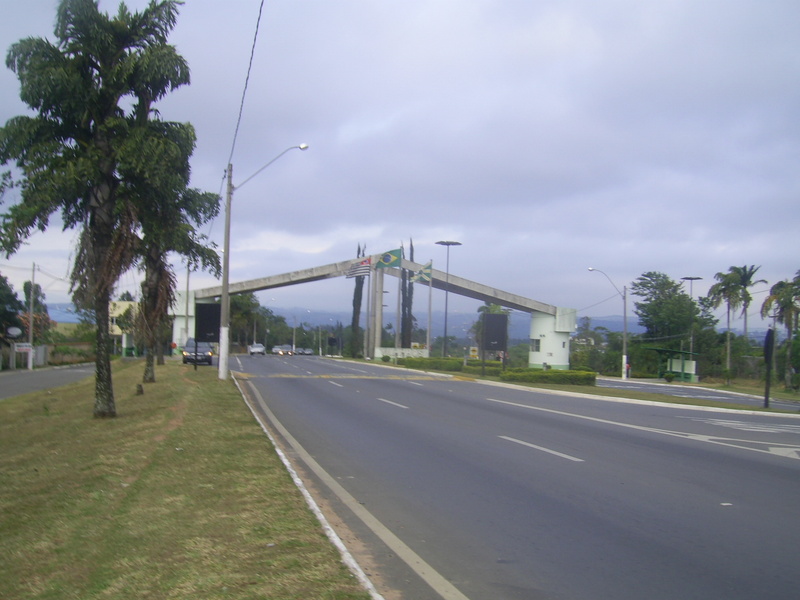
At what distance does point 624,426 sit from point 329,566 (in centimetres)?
1295

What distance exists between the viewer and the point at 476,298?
6431 centimetres

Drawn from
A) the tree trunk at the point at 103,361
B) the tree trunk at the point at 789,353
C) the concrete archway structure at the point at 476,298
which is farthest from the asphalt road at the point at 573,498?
the concrete archway structure at the point at 476,298

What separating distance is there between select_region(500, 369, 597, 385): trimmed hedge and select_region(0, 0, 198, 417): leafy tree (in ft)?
84.2

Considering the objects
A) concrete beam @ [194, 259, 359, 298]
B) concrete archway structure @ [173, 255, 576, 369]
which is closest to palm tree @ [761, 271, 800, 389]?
concrete archway structure @ [173, 255, 576, 369]

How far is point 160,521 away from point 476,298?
191 ft

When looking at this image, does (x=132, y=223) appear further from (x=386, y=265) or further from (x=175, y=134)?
(x=386, y=265)

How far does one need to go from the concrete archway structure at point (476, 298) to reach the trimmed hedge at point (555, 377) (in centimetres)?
1874

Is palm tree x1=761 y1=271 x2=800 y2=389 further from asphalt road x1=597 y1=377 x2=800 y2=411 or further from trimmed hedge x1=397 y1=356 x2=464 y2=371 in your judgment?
trimmed hedge x1=397 y1=356 x2=464 y2=371

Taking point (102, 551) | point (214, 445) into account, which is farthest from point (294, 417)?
point (102, 551)

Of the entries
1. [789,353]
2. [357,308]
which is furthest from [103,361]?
[357,308]

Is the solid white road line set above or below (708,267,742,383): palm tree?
below

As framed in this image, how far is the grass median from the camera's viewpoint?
533cm

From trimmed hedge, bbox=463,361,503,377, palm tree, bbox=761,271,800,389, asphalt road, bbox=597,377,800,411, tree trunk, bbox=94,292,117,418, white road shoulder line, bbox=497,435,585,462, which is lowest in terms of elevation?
asphalt road, bbox=597,377,800,411

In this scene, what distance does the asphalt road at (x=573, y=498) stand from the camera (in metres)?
5.83
